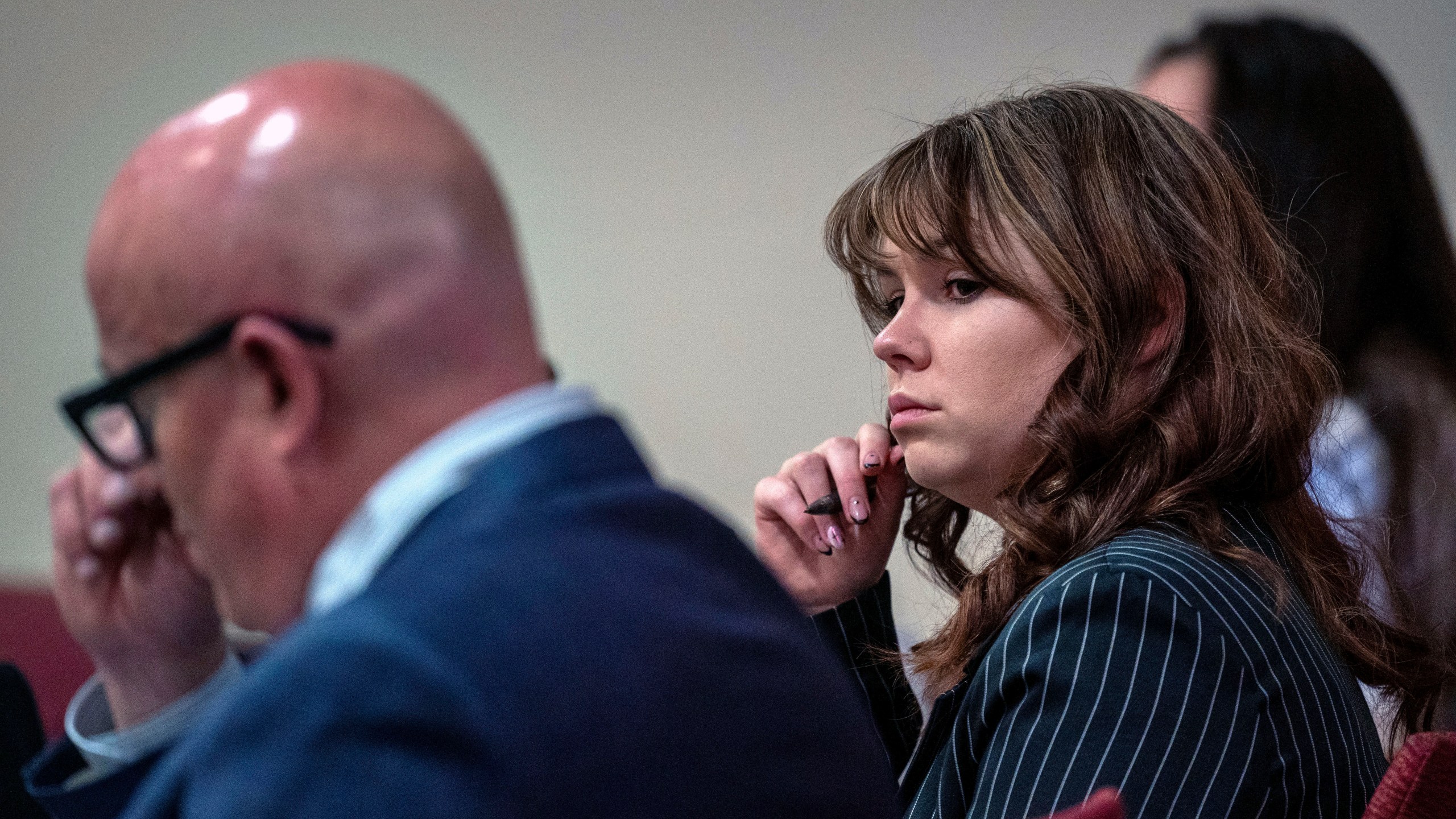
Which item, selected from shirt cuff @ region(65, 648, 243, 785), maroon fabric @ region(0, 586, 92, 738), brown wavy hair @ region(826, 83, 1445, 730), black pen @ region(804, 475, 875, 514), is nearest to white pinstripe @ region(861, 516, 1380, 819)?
brown wavy hair @ region(826, 83, 1445, 730)

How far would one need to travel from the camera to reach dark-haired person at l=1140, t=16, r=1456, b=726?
1.87 meters

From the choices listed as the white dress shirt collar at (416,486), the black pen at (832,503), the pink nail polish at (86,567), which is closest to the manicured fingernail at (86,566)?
the pink nail polish at (86,567)

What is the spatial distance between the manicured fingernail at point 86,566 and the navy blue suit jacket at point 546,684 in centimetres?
A: 34

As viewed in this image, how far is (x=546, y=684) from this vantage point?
542 mm

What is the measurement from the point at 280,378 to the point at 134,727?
0.39 m

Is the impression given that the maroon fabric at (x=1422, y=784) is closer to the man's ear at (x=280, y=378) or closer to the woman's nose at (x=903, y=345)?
the woman's nose at (x=903, y=345)

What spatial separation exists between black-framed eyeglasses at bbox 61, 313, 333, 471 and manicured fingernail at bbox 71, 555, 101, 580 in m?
0.23

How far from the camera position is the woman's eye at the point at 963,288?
3.88 feet

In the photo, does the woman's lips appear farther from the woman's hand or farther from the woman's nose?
the woman's hand

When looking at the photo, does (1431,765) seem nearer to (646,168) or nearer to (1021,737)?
(1021,737)

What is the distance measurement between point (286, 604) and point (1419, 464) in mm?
1708

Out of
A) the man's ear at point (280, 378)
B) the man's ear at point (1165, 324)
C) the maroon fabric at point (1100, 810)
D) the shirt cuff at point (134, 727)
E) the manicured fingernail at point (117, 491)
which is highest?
the man's ear at point (280, 378)

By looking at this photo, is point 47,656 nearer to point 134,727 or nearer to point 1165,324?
point 134,727

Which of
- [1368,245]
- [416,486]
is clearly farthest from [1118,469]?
[1368,245]
